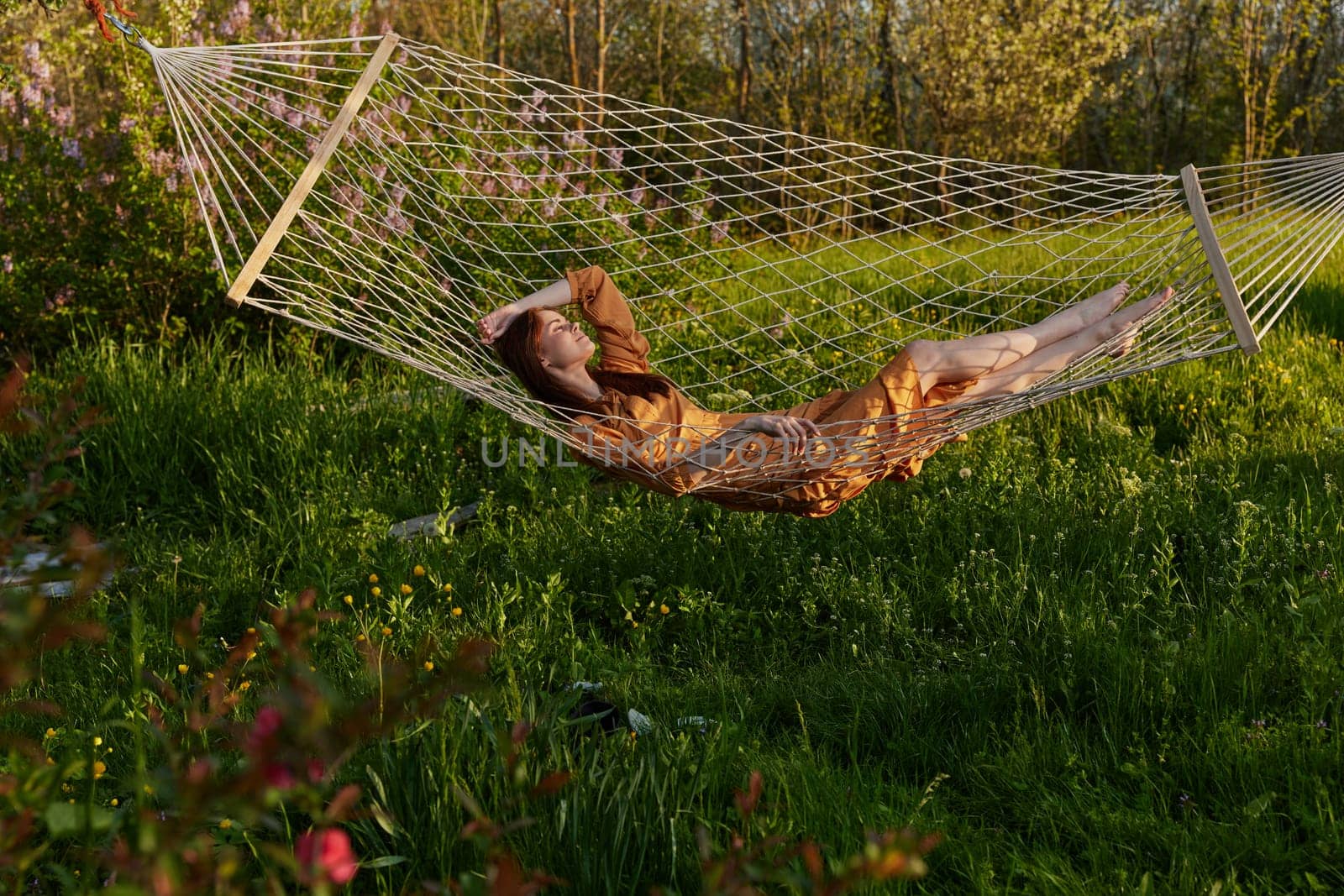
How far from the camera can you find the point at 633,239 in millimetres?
2721

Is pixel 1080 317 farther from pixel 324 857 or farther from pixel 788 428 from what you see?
pixel 324 857

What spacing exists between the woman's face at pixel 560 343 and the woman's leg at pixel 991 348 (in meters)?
0.66

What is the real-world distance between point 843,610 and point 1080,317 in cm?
75

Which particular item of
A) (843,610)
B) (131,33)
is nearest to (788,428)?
(843,610)

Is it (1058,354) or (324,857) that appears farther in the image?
(1058,354)

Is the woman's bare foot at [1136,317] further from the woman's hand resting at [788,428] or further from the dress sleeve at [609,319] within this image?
the dress sleeve at [609,319]

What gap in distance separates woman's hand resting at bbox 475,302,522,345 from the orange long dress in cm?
15

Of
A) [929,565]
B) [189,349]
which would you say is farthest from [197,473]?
[929,565]

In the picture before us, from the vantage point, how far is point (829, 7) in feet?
24.0

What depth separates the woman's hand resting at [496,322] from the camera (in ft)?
8.15

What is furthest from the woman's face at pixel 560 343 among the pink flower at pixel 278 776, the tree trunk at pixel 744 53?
the tree trunk at pixel 744 53

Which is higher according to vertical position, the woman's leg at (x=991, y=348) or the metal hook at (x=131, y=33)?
the metal hook at (x=131, y=33)

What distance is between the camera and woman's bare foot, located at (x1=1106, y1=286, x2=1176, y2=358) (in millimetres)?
2408

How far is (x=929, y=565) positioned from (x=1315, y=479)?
36.3 inches
